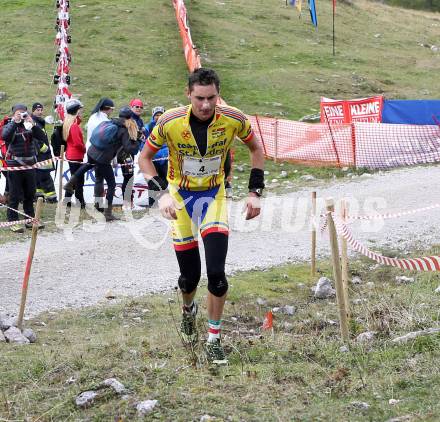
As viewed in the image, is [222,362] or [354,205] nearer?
[222,362]

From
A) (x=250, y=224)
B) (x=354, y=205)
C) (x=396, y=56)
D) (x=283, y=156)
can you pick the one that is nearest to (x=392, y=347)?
(x=250, y=224)

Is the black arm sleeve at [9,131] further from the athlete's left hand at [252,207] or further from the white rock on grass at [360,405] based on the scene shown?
the white rock on grass at [360,405]

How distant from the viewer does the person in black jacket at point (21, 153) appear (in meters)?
12.2

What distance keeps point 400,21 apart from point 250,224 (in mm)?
32820

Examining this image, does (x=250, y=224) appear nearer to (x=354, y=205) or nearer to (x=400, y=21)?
(x=354, y=205)

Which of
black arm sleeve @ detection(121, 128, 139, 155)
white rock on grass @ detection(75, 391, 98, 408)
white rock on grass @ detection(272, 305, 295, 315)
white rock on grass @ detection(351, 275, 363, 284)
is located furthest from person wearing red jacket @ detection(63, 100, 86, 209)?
white rock on grass @ detection(75, 391, 98, 408)

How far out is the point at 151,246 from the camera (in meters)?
11.6

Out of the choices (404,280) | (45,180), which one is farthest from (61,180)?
(404,280)

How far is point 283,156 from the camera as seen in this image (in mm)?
18859

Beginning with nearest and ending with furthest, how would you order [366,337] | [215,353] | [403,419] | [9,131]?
1. [403,419]
2. [215,353]
3. [366,337]
4. [9,131]

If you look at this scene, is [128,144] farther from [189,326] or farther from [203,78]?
[203,78]

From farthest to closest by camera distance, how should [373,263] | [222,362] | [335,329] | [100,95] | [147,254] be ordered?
[100,95]
[147,254]
[373,263]
[335,329]
[222,362]

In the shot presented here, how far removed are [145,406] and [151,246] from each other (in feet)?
22.8

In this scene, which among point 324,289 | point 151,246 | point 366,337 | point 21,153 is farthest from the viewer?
point 21,153
